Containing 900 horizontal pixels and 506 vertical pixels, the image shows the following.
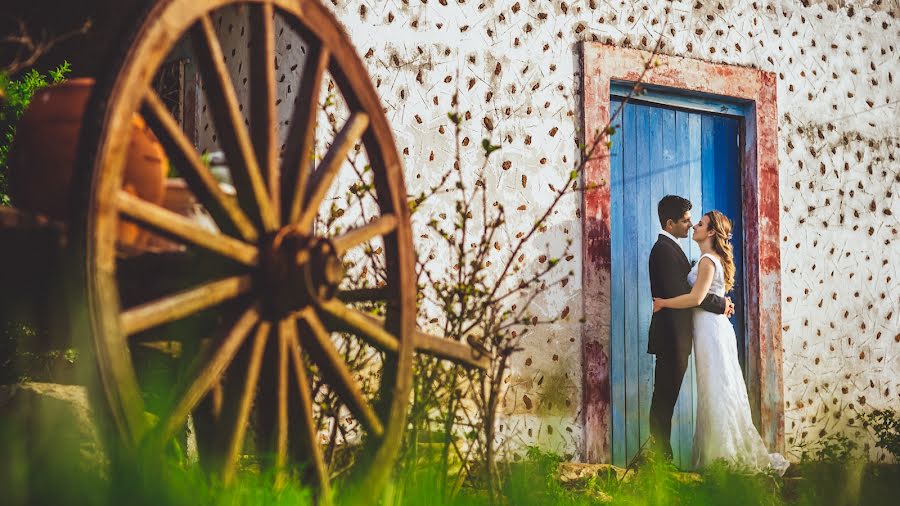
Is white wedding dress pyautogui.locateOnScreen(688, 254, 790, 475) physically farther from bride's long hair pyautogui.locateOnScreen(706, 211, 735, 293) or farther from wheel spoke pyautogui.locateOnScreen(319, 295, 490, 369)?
wheel spoke pyautogui.locateOnScreen(319, 295, 490, 369)

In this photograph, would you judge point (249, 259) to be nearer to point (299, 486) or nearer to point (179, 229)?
point (179, 229)

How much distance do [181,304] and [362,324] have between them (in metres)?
0.53

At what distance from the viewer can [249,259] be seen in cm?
201

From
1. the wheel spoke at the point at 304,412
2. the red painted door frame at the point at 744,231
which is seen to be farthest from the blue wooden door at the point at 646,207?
the wheel spoke at the point at 304,412

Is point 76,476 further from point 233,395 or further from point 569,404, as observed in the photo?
point 569,404

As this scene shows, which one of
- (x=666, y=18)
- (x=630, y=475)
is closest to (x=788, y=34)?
(x=666, y=18)

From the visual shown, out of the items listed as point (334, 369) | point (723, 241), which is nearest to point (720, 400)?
point (723, 241)

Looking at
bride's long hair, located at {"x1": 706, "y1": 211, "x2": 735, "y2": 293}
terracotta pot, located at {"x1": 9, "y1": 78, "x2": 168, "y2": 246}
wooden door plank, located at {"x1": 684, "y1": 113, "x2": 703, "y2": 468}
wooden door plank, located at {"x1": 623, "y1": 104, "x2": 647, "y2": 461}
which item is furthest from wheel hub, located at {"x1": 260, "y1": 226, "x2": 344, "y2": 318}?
wooden door plank, located at {"x1": 684, "y1": 113, "x2": 703, "y2": 468}

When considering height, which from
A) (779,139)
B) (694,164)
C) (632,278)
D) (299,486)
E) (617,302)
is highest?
(779,139)


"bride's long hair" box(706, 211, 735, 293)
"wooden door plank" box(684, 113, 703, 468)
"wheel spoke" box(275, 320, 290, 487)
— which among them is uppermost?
"wooden door plank" box(684, 113, 703, 468)

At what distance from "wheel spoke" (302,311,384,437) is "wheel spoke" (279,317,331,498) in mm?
39

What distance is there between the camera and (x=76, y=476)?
5.74 feet

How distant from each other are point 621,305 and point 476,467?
109 inches

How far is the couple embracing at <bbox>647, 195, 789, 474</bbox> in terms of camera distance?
20.0 ft
